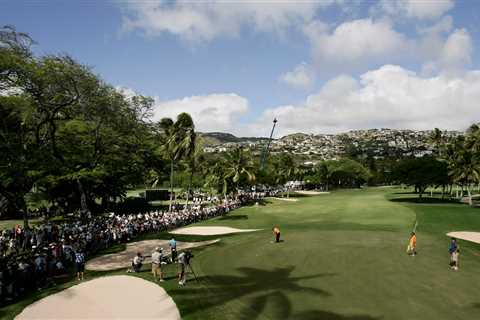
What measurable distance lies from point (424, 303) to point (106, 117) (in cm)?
4485

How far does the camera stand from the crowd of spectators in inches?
872

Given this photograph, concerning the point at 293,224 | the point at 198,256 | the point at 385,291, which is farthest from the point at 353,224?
the point at 385,291

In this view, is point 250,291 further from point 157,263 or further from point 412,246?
point 412,246

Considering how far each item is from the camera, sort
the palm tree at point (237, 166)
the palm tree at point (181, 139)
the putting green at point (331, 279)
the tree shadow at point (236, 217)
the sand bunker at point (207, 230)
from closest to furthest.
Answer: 1. the putting green at point (331, 279)
2. the sand bunker at point (207, 230)
3. the palm tree at point (181, 139)
4. the tree shadow at point (236, 217)
5. the palm tree at point (237, 166)

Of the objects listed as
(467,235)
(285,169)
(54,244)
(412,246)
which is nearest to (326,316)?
(412,246)

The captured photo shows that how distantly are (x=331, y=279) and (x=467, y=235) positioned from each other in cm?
2533

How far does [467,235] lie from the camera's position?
39438 millimetres

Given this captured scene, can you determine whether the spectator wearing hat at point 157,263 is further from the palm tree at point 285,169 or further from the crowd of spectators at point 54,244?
the palm tree at point 285,169

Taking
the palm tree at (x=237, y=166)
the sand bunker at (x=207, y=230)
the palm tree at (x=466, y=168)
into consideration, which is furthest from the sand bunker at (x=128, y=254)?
the palm tree at (x=466, y=168)

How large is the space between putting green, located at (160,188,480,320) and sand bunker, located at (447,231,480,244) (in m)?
2.14

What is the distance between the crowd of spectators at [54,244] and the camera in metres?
22.2

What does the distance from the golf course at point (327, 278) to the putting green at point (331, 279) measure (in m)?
0.05

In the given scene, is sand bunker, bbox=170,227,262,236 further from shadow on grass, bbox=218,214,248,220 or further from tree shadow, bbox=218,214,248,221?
shadow on grass, bbox=218,214,248,220

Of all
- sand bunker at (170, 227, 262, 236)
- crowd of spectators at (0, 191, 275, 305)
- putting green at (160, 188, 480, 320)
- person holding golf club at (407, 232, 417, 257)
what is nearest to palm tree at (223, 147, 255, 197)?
crowd of spectators at (0, 191, 275, 305)
